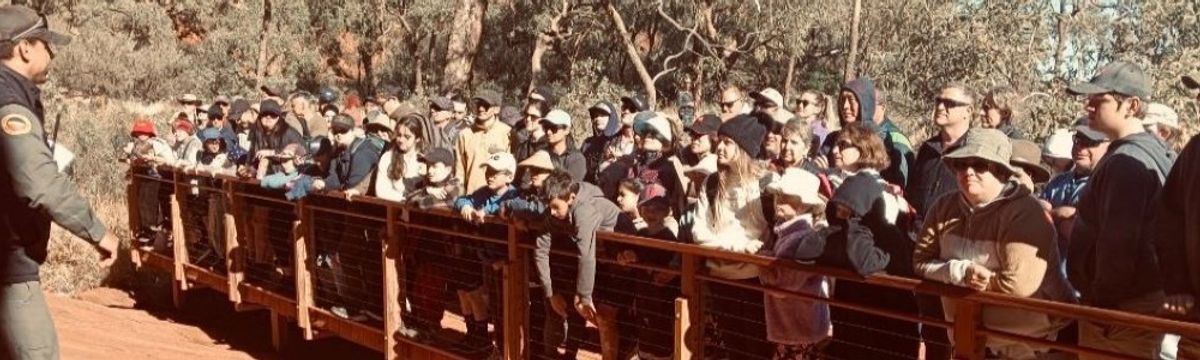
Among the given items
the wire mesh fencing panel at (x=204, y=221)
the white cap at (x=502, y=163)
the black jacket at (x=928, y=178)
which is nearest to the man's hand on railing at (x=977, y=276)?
the black jacket at (x=928, y=178)

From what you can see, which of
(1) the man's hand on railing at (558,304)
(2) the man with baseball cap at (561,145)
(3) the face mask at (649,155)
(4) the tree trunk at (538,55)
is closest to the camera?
(1) the man's hand on railing at (558,304)

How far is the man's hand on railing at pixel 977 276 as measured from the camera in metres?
4.00

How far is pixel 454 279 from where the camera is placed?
24.9 feet

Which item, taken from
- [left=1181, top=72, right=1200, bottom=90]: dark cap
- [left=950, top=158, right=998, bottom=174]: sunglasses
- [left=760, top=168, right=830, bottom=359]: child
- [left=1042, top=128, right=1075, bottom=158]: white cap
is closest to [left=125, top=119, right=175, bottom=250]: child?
[left=760, top=168, right=830, bottom=359]: child

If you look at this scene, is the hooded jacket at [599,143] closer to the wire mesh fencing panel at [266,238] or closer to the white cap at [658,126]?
the white cap at [658,126]

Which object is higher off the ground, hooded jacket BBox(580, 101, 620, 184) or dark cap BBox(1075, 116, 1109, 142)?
dark cap BBox(1075, 116, 1109, 142)

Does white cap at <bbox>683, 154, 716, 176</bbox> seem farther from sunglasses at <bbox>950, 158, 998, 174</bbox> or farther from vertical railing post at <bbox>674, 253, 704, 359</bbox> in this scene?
sunglasses at <bbox>950, 158, 998, 174</bbox>

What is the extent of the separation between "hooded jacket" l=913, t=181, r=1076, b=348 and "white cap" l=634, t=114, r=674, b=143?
2.92 metres

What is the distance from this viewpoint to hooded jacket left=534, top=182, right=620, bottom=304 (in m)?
5.93

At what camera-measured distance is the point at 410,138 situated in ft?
25.7

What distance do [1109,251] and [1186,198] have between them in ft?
1.06

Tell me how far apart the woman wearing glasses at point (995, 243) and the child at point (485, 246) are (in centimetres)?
305

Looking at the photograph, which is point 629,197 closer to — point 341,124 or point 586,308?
point 586,308

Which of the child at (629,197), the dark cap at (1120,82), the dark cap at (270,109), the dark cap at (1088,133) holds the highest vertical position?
the dark cap at (1120,82)
